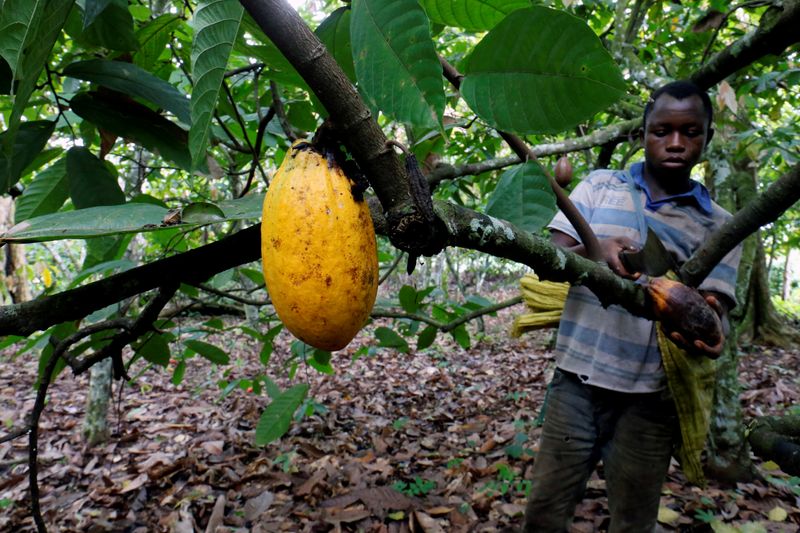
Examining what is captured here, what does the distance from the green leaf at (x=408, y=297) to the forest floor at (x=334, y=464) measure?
731 millimetres

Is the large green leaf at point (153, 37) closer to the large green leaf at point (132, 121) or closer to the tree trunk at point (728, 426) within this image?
the large green leaf at point (132, 121)

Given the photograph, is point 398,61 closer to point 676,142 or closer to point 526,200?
point 526,200

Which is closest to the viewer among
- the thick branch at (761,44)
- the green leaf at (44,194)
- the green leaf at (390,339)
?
the green leaf at (44,194)

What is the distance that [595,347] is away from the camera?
1758 millimetres

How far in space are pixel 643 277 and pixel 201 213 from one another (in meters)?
1.53

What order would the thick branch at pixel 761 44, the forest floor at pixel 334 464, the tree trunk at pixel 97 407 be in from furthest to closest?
the tree trunk at pixel 97 407 → the forest floor at pixel 334 464 → the thick branch at pixel 761 44

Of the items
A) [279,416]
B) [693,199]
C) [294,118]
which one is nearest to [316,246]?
[294,118]

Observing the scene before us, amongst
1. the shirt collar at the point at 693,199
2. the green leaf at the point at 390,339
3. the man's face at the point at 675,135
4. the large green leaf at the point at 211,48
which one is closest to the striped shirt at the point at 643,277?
the shirt collar at the point at 693,199

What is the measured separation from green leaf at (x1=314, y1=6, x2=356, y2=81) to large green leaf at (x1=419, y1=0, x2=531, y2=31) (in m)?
0.11

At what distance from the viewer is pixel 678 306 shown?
88 cm

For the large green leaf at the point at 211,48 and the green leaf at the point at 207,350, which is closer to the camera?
the large green leaf at the point at 211,48

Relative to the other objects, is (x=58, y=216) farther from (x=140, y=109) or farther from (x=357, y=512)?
(x=357, y=512)

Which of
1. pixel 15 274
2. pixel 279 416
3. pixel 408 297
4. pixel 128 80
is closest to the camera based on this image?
pixel 128 80

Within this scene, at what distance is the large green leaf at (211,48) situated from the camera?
458 millimetres
